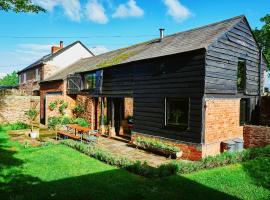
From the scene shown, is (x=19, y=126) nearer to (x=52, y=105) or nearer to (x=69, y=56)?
(x=52, y=105)

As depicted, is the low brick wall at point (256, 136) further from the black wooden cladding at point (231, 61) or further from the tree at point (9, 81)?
the tree at point (9, 81)

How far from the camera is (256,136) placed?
1391cm

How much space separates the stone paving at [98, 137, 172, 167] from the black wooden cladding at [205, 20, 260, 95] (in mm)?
3946

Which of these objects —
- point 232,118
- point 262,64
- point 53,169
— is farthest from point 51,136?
point 262,64

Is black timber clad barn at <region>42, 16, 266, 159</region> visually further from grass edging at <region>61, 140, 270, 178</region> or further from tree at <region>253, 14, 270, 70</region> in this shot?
tree at <region>253, 14, 270, 70</region>

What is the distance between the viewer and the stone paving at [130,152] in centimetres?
1220

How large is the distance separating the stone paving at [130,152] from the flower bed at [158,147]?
11.1 inches

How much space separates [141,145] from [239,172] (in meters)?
5.73

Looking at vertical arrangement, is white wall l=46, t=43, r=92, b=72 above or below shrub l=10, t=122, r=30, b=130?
above

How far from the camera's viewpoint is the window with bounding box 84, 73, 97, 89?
809 inches

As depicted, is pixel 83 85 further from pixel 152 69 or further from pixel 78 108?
pixel 152 69

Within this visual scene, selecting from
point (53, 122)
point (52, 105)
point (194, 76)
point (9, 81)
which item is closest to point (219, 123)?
point (194, 76)

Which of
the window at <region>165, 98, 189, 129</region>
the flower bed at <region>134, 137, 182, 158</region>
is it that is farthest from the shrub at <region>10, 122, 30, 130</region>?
the window at <region>165, 98, 189, 129</region>

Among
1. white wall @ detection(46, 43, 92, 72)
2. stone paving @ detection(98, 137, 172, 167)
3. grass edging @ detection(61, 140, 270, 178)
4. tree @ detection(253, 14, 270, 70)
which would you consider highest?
tree @ detection(253, 14, 270, 70)
